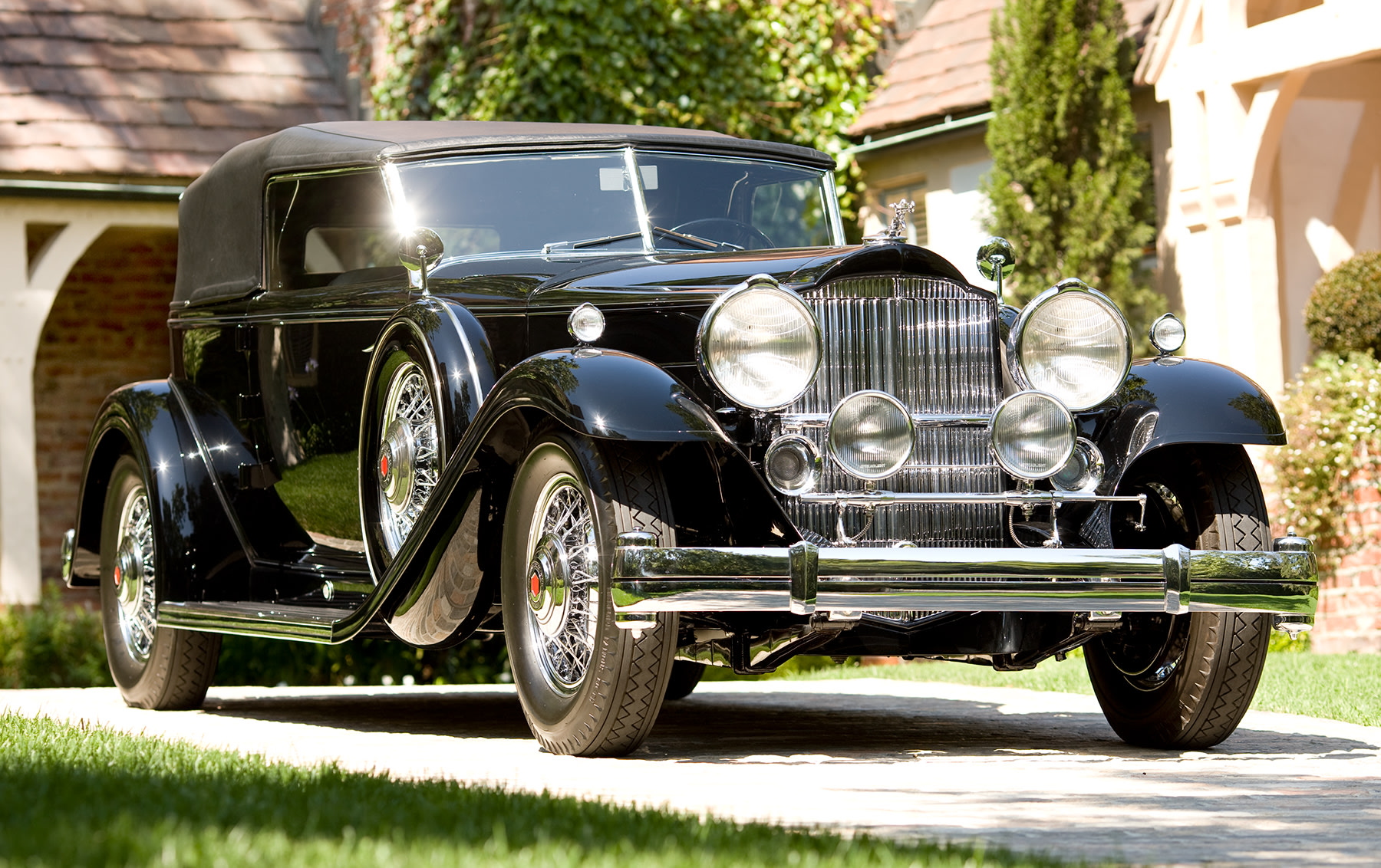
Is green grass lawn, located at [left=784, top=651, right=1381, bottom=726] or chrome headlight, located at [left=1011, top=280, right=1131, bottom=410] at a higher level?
chrome headlight, located at [left=1011, top=280, right=1131, bottom=410]

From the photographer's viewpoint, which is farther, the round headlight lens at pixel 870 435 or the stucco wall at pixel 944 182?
the stucco wall at pixel 944 182

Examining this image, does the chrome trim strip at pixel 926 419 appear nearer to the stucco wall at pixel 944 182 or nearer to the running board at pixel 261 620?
the running board at pixel 261 620

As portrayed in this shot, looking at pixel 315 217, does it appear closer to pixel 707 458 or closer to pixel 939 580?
pixel 707 458

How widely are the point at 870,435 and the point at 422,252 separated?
1.77 meters

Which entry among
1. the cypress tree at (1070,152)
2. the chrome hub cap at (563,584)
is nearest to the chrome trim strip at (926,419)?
the chrome hub cap at (563,584)

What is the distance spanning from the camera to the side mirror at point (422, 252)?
6176 mm

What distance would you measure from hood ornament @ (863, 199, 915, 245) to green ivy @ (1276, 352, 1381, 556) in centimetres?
554

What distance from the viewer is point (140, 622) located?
7.52 metres

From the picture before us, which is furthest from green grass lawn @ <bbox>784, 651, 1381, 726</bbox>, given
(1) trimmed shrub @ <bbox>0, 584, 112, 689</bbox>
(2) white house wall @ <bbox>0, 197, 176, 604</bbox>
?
(2) white house wall @ <bbox>0, 197, 176, 604</bbox>

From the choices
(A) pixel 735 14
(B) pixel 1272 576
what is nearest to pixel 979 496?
(B) pixel 1272 576

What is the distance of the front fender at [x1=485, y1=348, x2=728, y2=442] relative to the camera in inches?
193

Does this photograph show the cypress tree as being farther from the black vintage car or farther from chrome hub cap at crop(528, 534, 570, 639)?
chrome hub cap at crop(528, 534, 570, 639)

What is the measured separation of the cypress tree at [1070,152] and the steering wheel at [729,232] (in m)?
5.95

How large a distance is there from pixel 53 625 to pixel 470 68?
16.7 feet
